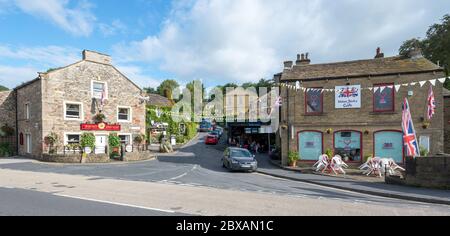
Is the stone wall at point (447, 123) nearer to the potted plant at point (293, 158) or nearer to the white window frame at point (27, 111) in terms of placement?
the potted plant at point (293, 158)

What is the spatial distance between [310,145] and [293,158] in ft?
5.00

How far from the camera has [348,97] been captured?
17453mm

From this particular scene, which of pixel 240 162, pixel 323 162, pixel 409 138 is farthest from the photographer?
pixel 240 162

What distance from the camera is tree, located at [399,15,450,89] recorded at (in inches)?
1082

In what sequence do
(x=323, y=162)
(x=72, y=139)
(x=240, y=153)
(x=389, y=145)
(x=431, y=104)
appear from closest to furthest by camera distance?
(x=431, y=104) < (x=323, y=162) < (x=389, y=145) < (x=240, y=153) < (x=72, y=139)

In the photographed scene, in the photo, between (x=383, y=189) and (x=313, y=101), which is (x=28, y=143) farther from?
(x=383, y=189)

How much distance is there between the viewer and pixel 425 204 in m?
8.75

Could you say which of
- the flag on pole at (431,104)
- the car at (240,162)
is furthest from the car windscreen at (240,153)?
the flag on pole at (431,104)

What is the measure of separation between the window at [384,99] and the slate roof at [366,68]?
1.00 metres

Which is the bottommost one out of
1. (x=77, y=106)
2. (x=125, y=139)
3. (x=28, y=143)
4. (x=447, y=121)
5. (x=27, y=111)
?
(x=28, y=143)

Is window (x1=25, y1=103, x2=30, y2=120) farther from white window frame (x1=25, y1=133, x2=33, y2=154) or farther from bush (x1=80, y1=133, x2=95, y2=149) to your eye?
bush (x1=80, y1=133, x2=95, y2=149)

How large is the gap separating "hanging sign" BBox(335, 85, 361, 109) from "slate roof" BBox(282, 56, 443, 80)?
82 centimetres

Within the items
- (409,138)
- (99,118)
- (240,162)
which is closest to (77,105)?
(99,118)

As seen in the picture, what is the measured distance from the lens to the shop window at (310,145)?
58.9 feet
